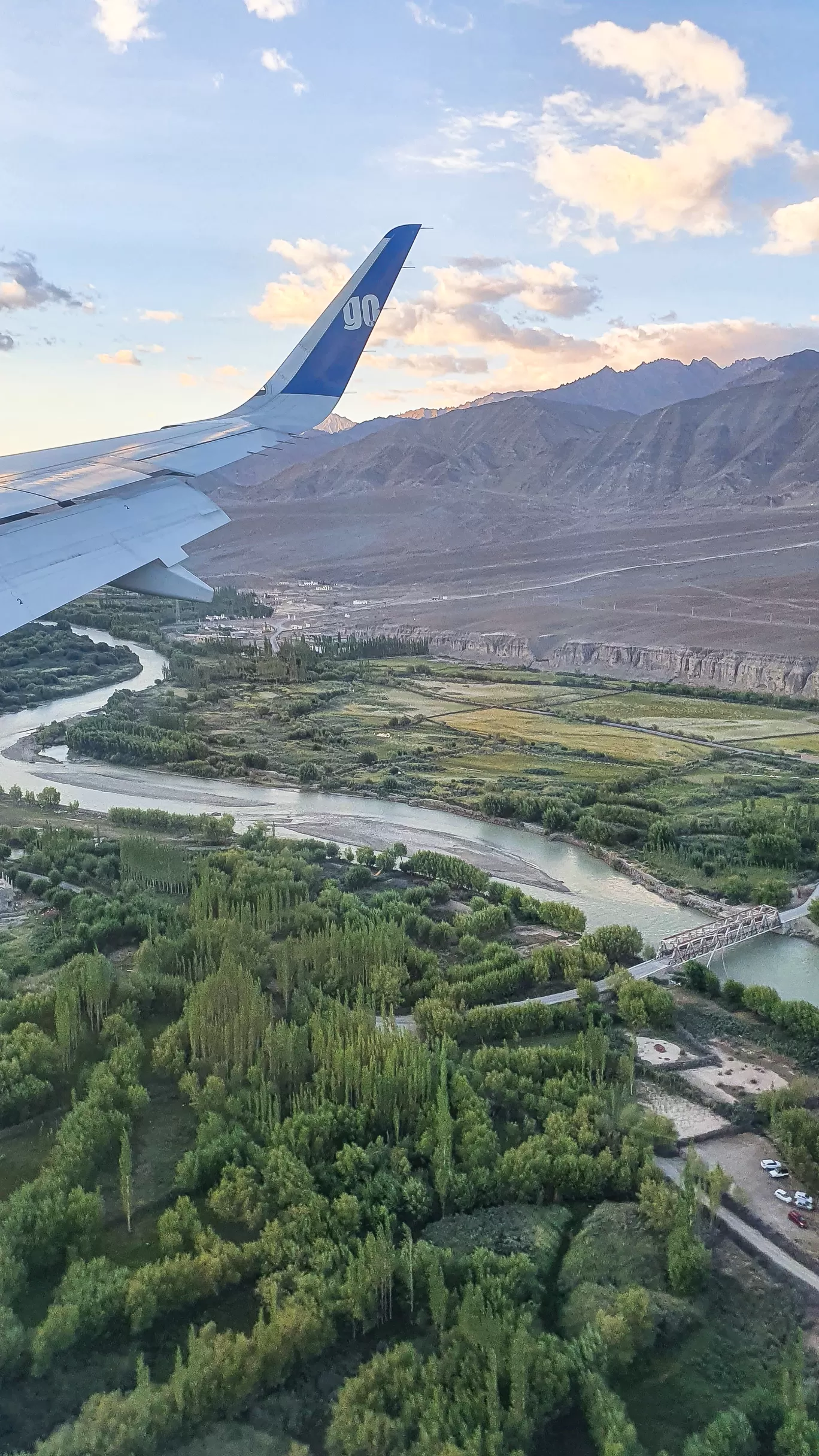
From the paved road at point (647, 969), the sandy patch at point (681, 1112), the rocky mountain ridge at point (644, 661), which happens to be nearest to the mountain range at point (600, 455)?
the rocky mountain ridge at point (644, 661)

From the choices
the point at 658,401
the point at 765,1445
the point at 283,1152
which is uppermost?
the point at 658,401

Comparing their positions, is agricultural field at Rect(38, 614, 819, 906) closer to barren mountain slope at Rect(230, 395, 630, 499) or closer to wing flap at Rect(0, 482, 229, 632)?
wing flap at Rect(0, 482, 229, 632)

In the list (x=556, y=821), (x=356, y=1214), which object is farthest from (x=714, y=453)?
(x=356, y=1214)

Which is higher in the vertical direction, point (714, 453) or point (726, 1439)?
point (714, 453)

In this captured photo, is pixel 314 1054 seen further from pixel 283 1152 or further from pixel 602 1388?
pixel 602 1388

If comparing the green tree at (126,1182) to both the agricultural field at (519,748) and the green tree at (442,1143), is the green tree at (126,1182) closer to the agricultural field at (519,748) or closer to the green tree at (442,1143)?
the green tree at (442,1143)

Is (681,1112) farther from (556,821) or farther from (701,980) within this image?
(556,821)

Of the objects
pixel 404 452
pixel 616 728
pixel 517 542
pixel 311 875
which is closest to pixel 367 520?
pixel 517 542
